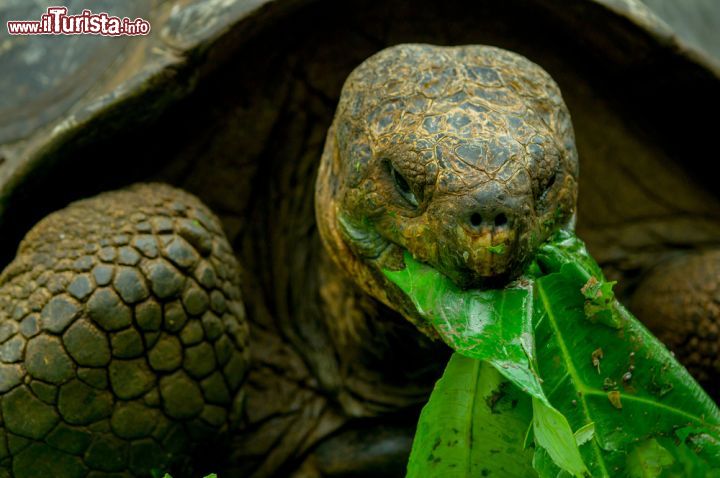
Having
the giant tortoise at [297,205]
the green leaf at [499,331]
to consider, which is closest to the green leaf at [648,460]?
the green leaf at [499,331]

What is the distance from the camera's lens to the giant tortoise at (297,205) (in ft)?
7.34

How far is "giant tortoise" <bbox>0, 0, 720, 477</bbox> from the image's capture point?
224 centimetres

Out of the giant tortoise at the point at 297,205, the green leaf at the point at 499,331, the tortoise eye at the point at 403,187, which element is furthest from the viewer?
the giant tortoise at the point at 297,205

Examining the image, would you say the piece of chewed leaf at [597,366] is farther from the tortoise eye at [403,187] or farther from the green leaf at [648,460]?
the tortoise eye at [403,187]

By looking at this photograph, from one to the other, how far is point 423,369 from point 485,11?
1.23m

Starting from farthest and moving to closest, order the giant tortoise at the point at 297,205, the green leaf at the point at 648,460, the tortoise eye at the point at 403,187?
the giant tortoise at the point at 297,205 → the tortoise eye at the point at 403,187 → the green leaf at the point at 648,460

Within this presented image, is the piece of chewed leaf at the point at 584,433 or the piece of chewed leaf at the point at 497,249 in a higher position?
the piece of chewed leaf at the point at 497,249

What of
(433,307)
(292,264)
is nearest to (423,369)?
(292,264)

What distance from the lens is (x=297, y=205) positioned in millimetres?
3178

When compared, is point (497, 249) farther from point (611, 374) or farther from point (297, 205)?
point (297, 205)

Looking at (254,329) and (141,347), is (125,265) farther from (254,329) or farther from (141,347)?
(254,329)

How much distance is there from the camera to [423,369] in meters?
2.88

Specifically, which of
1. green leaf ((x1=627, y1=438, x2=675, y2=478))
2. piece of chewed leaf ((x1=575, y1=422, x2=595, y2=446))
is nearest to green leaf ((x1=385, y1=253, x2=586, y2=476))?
piece of chewed leaf ((x1=575, y1=422, x2=595, y2=446))

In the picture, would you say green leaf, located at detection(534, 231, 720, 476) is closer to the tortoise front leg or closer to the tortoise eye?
the tortoise eye
